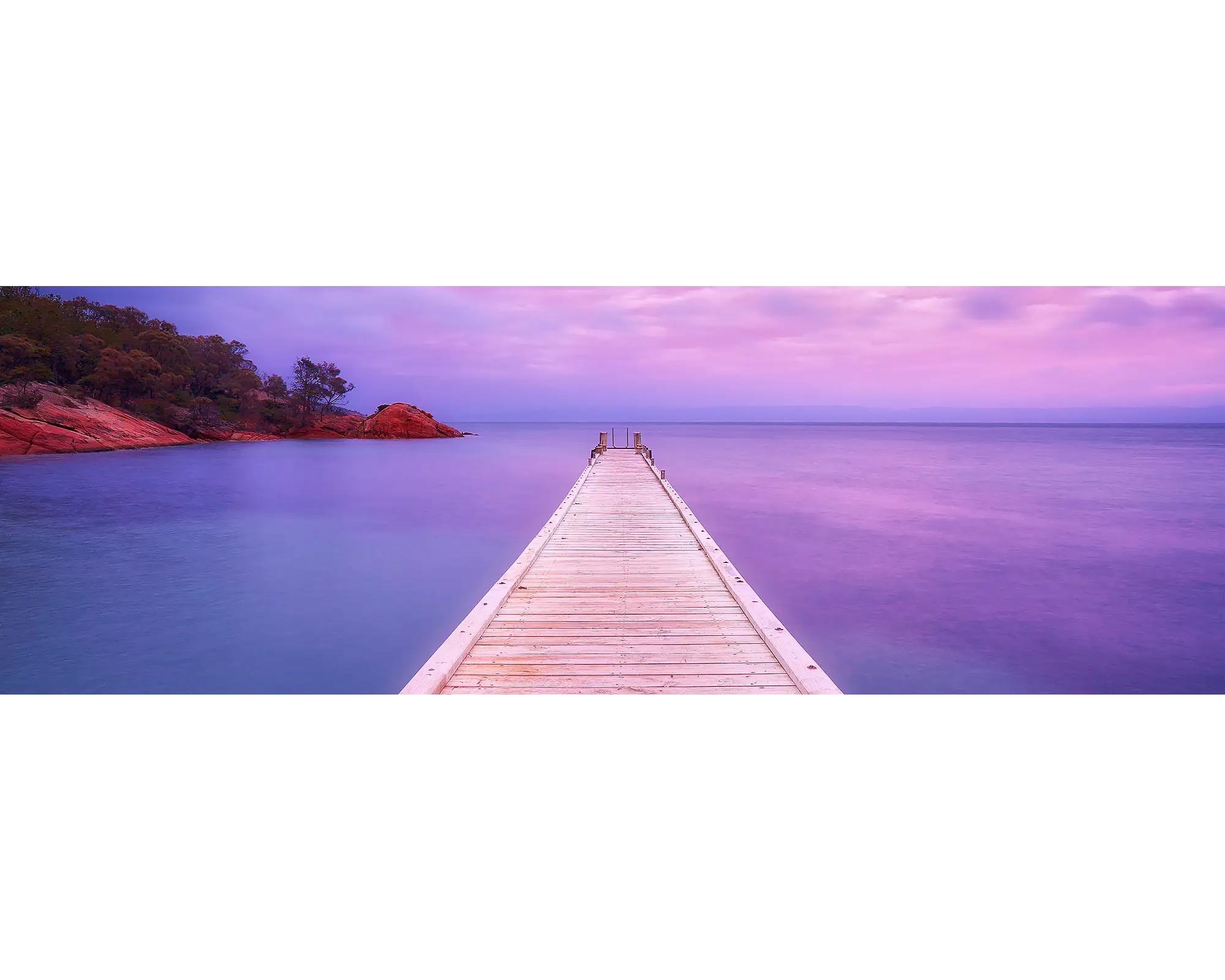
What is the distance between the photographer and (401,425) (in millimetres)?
14344

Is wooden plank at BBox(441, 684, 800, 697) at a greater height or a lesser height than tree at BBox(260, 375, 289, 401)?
lesser

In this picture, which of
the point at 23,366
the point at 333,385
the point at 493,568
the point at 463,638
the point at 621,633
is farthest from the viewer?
the point at 333,385

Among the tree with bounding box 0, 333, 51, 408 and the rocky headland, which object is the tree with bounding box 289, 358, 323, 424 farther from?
the tree with bounding box 0, 333, 51, 408

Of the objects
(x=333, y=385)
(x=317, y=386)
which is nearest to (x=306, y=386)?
(x=317, y=386)

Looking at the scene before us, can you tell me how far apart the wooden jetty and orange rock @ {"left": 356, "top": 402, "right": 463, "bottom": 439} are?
34.6 feet

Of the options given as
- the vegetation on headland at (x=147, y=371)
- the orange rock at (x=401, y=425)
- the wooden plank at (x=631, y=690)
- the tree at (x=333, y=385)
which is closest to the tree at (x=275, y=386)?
the vegetation on headland at (x=147, y=371)

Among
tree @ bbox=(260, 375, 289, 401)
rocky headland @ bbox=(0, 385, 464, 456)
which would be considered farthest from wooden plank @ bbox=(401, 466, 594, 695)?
tree @ bbox=(260, 375, 289, 401)

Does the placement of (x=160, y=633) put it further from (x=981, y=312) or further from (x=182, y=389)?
(x=981, y=312)

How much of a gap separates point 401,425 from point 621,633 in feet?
42.6

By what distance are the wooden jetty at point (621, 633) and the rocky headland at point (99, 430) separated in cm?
487

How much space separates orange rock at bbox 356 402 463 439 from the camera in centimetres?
1346

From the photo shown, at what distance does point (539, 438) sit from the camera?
19.9 meters

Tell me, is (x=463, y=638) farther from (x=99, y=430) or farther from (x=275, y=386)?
(x=275, y=386)
